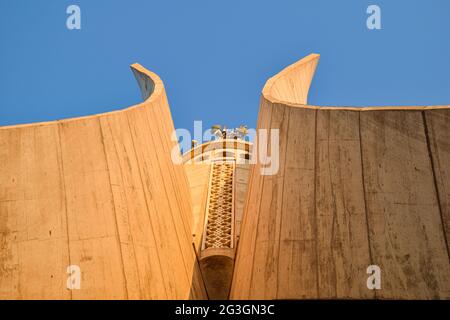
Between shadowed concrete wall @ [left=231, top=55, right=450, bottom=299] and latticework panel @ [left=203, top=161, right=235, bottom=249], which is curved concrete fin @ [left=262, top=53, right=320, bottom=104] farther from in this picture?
latticework panel @ [left=203, top=161, right=235, bottom=249]

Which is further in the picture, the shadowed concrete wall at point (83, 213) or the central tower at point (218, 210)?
the central tower at point (218, 210)

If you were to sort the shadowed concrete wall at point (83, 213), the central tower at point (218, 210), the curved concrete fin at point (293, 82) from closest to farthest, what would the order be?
the shadowed concrete wall at point (83, 213) < the curved concrete fin at point (293, 82) < the central tower at point (218, 210)

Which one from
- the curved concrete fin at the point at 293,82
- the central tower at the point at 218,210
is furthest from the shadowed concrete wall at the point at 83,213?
the central tower at the point at 218,210

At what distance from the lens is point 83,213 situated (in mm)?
6426

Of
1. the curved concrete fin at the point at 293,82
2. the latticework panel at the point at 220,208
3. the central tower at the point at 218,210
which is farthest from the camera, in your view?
the latticework panel at the point at 220,208

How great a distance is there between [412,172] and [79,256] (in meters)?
3.33

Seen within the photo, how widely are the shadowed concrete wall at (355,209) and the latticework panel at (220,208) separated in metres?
3.33

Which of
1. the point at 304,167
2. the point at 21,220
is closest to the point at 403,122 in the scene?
the point at 304,167

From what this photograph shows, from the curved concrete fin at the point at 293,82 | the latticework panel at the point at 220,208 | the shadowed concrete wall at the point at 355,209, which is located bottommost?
the shadowed concrete wall at the point at 355,209

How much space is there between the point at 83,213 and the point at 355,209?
2645mm

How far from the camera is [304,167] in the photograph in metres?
6.89

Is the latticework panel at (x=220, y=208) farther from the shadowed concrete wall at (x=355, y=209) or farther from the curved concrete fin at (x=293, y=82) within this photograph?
the shadowed concrete wall at (x=355, y=209)

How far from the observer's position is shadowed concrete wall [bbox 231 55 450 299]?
607 centimetres

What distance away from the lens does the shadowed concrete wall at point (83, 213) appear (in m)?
6.05
